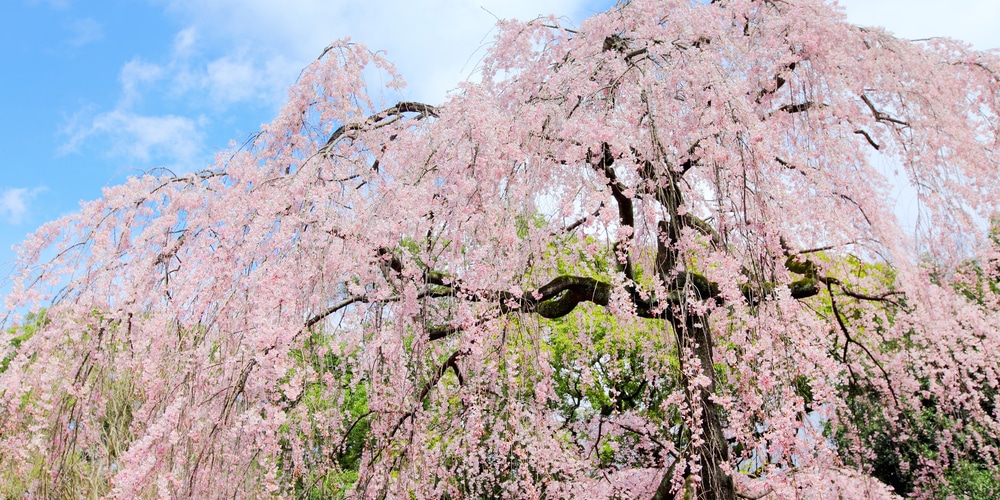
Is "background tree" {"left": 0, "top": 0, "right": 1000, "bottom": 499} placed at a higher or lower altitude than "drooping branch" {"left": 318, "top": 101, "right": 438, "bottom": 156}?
lower

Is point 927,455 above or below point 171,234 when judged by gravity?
below

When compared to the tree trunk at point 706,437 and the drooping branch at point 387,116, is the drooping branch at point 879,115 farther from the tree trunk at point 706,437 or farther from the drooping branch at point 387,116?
the drooping branch at point 387,116

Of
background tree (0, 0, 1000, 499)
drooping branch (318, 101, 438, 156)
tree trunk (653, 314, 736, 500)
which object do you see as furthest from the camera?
drooping branch (318, 101, 438, 156)

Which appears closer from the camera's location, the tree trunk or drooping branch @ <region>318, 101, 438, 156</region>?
the tree trunk

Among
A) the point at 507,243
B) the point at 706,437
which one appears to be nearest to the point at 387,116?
the point at 507,243

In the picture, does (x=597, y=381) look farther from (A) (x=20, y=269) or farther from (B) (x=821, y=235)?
(A) (x=20, y=269)

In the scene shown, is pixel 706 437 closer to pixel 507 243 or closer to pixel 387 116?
pixel 507 243

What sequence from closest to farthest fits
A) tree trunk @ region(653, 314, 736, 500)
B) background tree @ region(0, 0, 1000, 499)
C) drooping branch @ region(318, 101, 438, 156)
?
background tree @ region(0, 0, 1000, 499) → tree trunk @ region(653, 314, 736, 500) → drooping branch @ region(318, 101, 438, 156)

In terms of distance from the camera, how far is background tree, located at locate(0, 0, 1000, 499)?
303 centimetres

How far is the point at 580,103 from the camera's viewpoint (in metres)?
3.76

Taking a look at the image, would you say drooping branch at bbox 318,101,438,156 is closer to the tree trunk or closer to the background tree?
the background tree

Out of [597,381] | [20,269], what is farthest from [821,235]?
[597,381]

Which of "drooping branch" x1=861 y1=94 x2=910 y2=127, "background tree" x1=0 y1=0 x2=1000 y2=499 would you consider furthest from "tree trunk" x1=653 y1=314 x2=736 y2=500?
"drooping branch" x1=861 y1=94 x2=910 y2=127

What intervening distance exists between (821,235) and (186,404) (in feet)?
11.9
